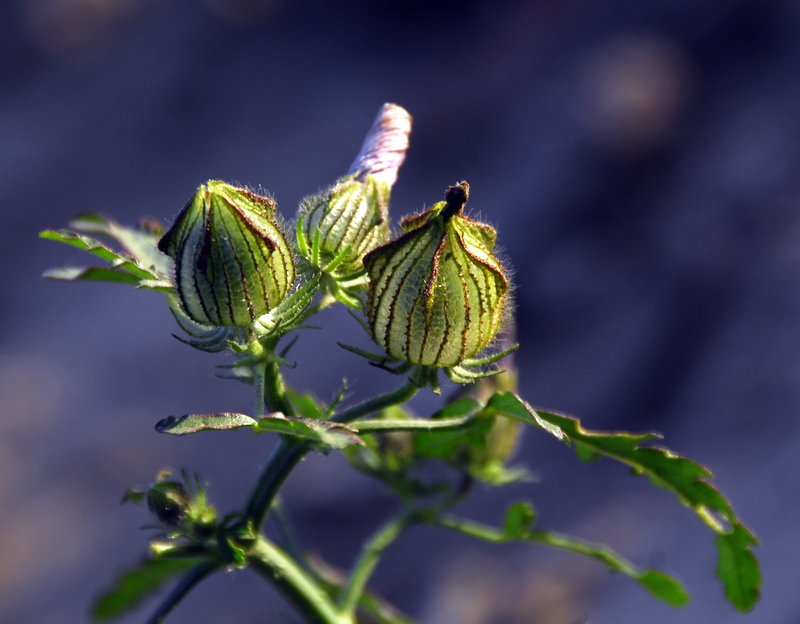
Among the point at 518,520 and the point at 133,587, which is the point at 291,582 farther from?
the point at 133,587

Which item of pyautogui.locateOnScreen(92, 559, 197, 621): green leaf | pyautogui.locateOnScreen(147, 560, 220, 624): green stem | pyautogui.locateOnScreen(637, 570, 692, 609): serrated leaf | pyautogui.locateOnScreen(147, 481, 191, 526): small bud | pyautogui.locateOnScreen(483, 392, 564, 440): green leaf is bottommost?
pyautogui.locateOnScreen(92, 559, 197, 621): green leaf

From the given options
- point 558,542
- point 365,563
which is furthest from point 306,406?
point 558,542

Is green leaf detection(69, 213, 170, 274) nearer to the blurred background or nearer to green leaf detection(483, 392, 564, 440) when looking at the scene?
green leaf detection(483, 392, 564, 440)

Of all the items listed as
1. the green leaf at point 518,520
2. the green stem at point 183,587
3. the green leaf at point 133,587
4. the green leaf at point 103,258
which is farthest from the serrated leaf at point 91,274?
the green leaf at point 518,520

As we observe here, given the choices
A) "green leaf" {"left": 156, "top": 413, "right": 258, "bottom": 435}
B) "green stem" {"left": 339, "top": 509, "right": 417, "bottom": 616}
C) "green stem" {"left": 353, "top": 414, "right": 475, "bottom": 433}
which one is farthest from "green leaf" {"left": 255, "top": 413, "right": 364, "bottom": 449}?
"green stem" {"left": 339, "top": 509, "right": 417, "bottom": 616}

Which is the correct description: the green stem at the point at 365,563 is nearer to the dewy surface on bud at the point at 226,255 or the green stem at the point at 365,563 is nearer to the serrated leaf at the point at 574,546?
the serrated leaf at the point at 574,546

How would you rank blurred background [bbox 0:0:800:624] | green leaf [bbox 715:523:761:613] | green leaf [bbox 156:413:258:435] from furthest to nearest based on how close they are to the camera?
blurred background [bbox 0:0:800:624]
green leaf [bbox 715:523:761:613]
green leaf [bbox 156:413:258:435]
